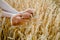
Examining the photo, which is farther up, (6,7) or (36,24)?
(6,7)

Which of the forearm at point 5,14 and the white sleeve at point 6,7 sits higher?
the white sleeve at point 6,7

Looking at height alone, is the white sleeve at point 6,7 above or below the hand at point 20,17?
above

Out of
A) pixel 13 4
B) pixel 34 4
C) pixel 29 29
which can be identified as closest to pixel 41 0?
pixel 34 4

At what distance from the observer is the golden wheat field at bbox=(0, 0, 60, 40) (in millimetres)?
1266

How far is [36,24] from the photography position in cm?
131

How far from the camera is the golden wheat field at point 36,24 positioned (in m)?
1.27

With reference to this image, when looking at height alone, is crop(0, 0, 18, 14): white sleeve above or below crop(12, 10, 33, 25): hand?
above

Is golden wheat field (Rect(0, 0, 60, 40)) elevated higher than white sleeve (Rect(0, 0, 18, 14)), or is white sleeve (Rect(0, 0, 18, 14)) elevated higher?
white sleeve (Rect(0, 0, 18, 14))

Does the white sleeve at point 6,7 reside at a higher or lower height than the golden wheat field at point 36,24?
higher

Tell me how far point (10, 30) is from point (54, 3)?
500mm

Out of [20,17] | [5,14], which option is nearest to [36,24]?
[20,17]

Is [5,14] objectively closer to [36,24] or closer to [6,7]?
[6,7]

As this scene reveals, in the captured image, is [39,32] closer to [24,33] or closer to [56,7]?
[24,33]

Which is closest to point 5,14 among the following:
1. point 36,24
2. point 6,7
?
point 6,7
